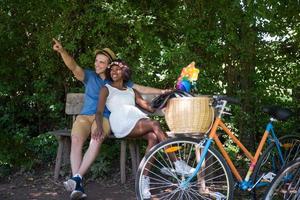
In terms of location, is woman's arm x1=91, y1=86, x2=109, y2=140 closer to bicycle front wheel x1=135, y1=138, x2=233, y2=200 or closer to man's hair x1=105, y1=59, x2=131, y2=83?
man's hair x1=105, y1=59, x2=131, y2=83

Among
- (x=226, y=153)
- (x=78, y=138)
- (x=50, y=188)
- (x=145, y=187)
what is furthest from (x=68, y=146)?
→ (x=226, y=153)

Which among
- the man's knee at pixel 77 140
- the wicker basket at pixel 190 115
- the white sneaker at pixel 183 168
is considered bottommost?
the white sneaker at pixel 183 168

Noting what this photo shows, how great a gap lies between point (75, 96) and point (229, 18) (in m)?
2.16

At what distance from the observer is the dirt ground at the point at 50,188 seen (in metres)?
5.27

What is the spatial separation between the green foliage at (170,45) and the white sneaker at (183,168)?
1.84 metres

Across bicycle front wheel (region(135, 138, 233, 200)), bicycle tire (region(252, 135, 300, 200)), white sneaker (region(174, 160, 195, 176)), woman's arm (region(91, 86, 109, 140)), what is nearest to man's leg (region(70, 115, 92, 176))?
woman's arm (region(91, 86, 109, 140))

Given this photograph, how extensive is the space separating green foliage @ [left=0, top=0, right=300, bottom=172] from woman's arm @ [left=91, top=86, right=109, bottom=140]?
107cm

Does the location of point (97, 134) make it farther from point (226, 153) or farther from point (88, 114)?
point (226, 153)

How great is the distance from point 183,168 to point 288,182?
37.8 inches

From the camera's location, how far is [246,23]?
19.1ft

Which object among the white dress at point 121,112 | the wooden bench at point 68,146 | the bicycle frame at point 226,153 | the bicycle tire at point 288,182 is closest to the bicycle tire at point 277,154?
the bicycle frame at point 226,153

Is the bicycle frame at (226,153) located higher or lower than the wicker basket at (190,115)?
lower

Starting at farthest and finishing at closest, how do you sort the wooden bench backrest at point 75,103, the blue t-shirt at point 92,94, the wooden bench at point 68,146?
the wooden bench backrest at point 75,103, the wooden bench at point 68,146, the blue t-shirt at point 92,94

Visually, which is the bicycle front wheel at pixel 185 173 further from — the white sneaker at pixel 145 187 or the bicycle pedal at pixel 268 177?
the bicycle pedal at pixel 268 177
